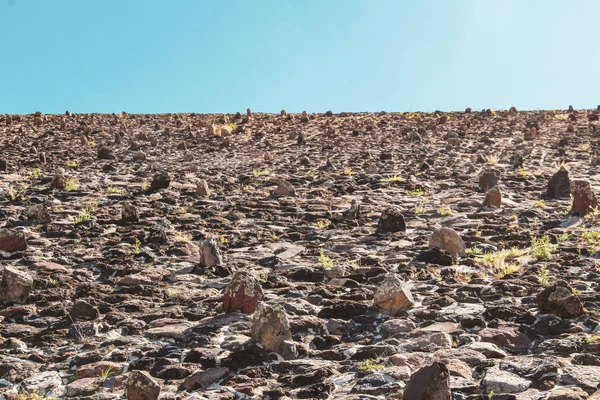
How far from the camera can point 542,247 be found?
754 cm

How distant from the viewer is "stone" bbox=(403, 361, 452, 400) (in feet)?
13.1

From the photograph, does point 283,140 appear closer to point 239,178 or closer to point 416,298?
point 239,178

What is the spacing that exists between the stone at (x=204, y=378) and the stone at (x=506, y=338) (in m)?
1.90

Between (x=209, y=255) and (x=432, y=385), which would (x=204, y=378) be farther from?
(x=209, y=255)

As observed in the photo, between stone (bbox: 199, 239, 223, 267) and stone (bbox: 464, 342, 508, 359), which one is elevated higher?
stone (bbox: 199, 239, 223, 267)

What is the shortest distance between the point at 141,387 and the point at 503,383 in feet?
7.16

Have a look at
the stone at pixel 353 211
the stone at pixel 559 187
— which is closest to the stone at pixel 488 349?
the stone at pixel 353 211

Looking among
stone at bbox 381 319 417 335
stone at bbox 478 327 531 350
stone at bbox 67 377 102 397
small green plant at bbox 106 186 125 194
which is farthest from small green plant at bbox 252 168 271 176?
stone at bbox 67 377 102 397

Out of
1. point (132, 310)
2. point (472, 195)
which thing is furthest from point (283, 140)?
point (132, 310)

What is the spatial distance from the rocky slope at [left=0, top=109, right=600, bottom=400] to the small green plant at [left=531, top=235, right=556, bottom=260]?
0.30ft

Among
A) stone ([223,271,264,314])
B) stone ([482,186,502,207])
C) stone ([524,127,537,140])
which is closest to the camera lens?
stone ([223,271,264,314])

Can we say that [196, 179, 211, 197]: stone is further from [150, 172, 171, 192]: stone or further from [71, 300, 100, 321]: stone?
[71, 300, 100, 321]: stone

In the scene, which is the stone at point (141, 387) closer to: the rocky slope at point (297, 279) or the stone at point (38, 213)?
the rocky slope at point (297, 279)

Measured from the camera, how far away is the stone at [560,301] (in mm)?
5457
